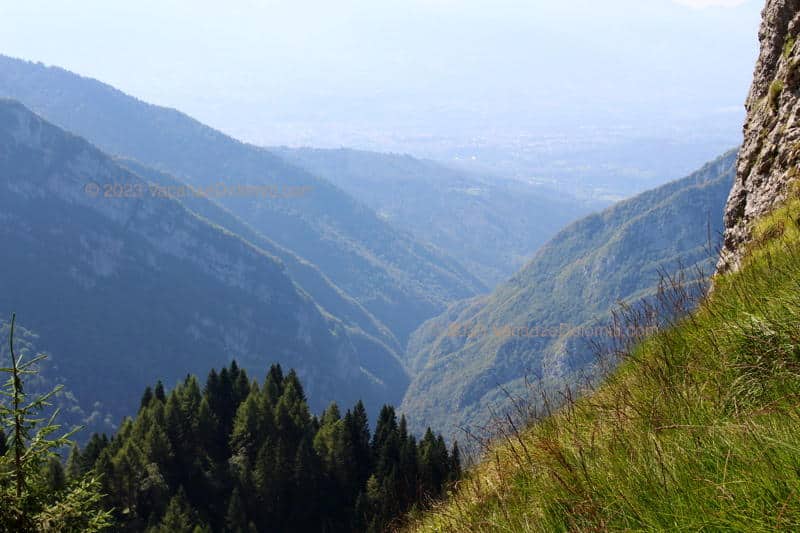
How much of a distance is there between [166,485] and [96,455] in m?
9.24

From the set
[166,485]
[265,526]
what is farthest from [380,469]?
[166,485]

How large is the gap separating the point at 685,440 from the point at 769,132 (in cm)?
968

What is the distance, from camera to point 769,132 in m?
12.2

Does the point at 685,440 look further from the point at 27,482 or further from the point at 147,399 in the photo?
the point at 147,399

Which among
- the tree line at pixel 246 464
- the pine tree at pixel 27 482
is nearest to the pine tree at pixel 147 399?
the tree line at pixel 246 464

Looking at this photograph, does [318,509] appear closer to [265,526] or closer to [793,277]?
[265,526]

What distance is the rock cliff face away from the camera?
36.1ft

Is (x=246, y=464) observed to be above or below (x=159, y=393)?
below

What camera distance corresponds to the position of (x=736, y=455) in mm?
4156

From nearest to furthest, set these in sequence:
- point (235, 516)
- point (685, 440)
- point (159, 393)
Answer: point (685, 440) < point (235, 516) < point (159, 393)

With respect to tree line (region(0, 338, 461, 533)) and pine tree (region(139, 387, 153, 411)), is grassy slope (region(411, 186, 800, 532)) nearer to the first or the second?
tree line (region(0, 338, 461, 533))

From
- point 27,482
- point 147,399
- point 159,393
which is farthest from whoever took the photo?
point 159,393

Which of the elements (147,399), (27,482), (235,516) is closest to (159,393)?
(147,399)

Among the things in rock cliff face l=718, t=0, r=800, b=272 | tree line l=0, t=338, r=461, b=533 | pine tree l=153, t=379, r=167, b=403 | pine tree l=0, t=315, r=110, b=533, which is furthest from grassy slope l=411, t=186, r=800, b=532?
pine tree l=153, t=379, r=167, b=403
